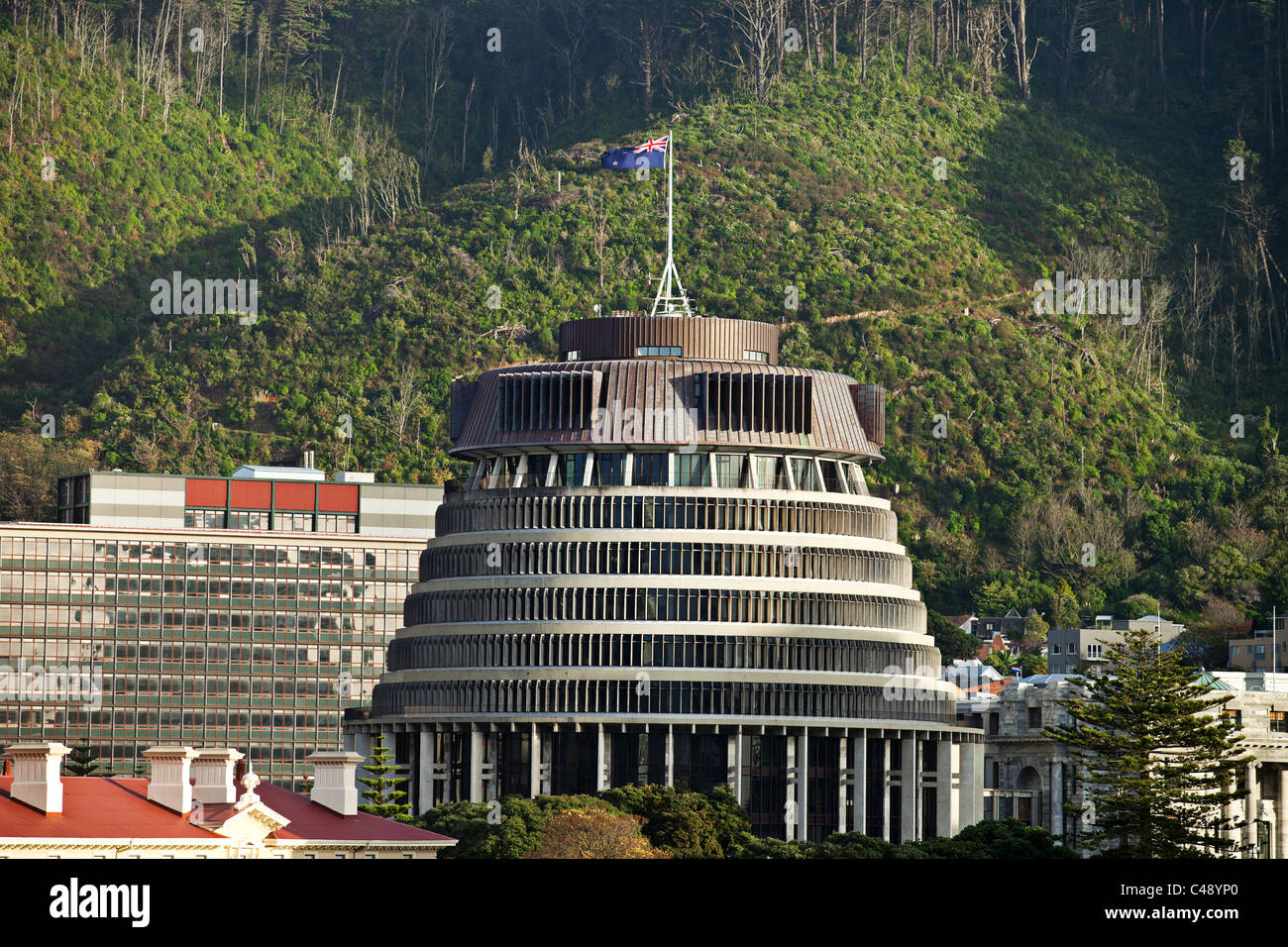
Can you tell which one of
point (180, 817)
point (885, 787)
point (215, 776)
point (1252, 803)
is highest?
point (215, 776)

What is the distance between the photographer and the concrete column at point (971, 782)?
188 meters

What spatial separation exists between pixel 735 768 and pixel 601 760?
8925 mm

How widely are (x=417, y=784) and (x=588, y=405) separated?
28107 mm

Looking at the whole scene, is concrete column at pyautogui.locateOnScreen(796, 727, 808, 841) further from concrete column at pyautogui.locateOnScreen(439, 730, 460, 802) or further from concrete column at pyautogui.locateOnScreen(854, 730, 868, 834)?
concrete column at pyautogui.locateOnScreen(439, 730, 460, 802)

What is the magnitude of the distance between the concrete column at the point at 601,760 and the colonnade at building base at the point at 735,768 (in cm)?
9

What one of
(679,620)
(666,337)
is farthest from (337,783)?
(666,337)

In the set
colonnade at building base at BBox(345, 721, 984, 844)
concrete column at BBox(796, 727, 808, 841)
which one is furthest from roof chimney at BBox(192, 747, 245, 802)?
concrete column at BBox(796, 727, 808, 841)

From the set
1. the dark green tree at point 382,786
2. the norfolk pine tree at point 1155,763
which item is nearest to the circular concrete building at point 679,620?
the dark green tree at point 382,786

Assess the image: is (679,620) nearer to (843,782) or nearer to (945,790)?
(843,782)

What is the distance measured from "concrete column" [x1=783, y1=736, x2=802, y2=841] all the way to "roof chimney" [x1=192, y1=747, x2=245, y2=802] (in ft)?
236

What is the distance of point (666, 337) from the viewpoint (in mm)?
191625

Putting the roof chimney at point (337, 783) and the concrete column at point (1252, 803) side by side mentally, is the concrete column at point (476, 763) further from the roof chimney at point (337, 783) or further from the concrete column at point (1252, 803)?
the roof chimney at point (337, 783)
